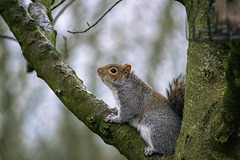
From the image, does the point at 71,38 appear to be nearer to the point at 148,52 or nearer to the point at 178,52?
the point at 148,52

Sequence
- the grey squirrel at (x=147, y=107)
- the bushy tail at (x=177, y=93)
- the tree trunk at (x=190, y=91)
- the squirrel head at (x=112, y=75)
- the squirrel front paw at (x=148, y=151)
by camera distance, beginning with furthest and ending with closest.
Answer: the squirrel head at (x=112, y=75)
the bushy tail at (x=177, y=93)
the grey squirrel at (x=147, y=107)
the squirrel front paw at (x=148, y=151)
the tree trunk at (x=190, y=91)

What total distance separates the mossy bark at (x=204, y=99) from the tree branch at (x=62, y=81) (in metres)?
0.56

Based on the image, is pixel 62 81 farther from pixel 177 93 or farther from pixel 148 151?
pixel 177 93

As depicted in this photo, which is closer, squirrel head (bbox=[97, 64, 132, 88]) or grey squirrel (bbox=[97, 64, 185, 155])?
grey squirrel (bbox=[97, 64, 185, 155])

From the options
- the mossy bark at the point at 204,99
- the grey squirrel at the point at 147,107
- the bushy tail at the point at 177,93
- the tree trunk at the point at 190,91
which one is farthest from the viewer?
the bushy tail at the point at 177,93

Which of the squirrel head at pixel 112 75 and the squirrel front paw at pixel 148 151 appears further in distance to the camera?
the squirrel head at pixel 112 75

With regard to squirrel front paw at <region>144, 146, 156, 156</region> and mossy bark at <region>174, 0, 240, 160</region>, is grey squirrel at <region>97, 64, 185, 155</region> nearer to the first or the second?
squirrel front paw at <region>144, 146, 156, 156</region>

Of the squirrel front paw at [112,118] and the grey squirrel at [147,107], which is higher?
the squirrel front paw at [112,118]

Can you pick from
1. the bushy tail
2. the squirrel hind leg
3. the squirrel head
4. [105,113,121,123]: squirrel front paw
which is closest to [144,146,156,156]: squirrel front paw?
the squirrel hind leg

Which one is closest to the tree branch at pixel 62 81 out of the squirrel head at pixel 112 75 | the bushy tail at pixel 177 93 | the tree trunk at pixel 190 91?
the tree trunk at pixel 190 91

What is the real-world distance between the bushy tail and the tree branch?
704 mm

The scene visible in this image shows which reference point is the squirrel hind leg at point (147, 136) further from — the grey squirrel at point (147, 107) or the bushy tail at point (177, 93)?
the bushy tail at point (177, 93)

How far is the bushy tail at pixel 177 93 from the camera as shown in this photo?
10.6 feet

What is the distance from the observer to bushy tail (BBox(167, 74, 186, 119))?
127 inches
